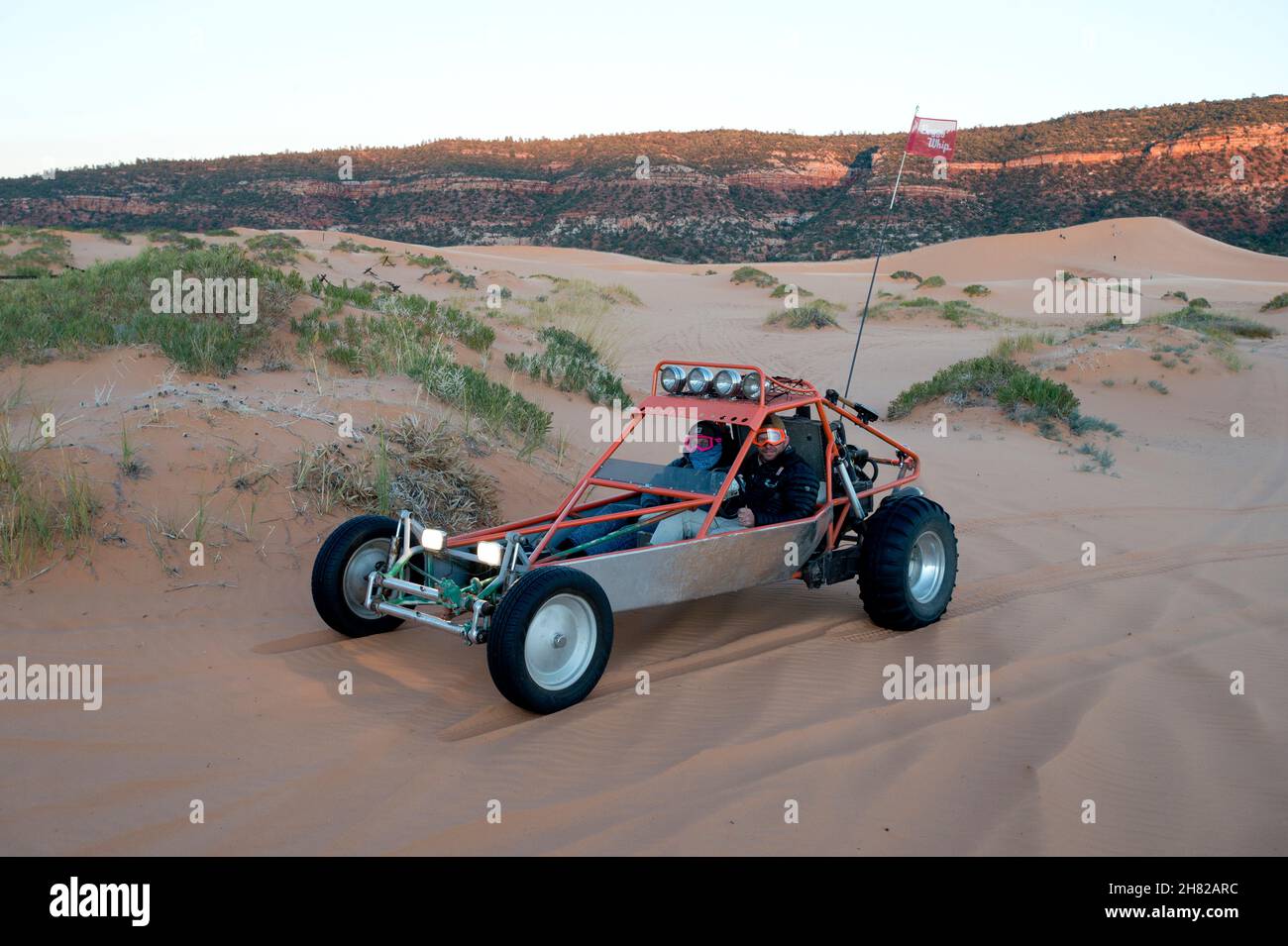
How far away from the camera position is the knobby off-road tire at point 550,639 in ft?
14.8

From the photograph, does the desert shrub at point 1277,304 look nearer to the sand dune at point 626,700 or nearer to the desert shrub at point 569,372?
the sand dune at point 626,700

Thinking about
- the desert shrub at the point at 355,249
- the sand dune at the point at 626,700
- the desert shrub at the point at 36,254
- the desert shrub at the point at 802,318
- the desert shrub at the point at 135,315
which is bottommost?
the sand dune at the point at 626,700

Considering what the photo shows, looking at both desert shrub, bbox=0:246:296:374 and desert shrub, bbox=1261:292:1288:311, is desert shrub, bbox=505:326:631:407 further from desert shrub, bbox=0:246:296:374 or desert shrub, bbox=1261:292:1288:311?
desert shrub, bbox=1261:292:1288:311

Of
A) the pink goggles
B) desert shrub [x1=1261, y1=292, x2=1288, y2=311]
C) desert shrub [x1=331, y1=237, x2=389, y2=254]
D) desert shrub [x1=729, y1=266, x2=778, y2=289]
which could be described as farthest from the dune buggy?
desert shrub [x1=331, y1=237, x2=389, y2=254]

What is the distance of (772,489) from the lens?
20.3 ft

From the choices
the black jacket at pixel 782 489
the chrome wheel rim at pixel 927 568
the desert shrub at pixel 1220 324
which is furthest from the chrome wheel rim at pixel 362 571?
the desert shrub at pixel 1220 324

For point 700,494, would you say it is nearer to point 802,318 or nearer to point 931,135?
point 931,135

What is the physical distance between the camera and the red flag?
24.9ft

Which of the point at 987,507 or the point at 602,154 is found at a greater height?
the point at 602,154

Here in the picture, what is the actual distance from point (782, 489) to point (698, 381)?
0.90 m
